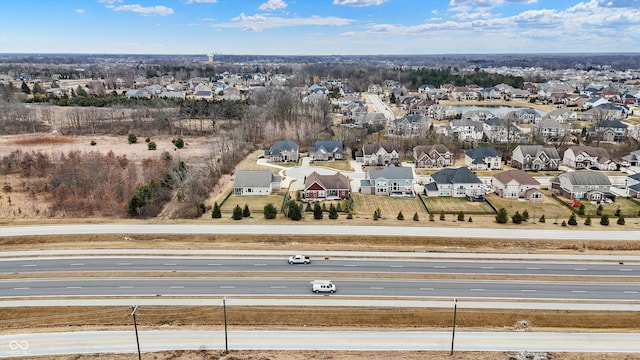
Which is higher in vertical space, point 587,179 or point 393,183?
point 587,179

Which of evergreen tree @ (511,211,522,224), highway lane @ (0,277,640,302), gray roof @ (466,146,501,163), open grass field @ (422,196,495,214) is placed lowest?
highway lane @ (0,277,640,302)

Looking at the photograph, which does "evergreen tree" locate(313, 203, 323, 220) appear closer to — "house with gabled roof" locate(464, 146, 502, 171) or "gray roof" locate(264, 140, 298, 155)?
"gray roof" locate(264, 140, 298, 155)

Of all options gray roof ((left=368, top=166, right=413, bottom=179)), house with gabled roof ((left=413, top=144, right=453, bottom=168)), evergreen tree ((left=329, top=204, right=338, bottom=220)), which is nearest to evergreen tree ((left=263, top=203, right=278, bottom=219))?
evergreen tree ((left=329, top=204, right=338, bottom=220))

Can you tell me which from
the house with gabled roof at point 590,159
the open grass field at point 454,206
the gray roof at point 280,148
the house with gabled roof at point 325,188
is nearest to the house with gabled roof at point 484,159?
the house with gabled roof at point 590,159

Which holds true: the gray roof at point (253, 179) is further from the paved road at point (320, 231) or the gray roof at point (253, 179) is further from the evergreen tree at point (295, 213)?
the paved road at point (320, 231)

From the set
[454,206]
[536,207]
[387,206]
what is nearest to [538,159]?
[536,207]

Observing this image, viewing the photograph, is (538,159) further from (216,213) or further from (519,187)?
(216,213)

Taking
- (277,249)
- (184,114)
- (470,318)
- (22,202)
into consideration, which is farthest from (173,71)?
(470,318)
